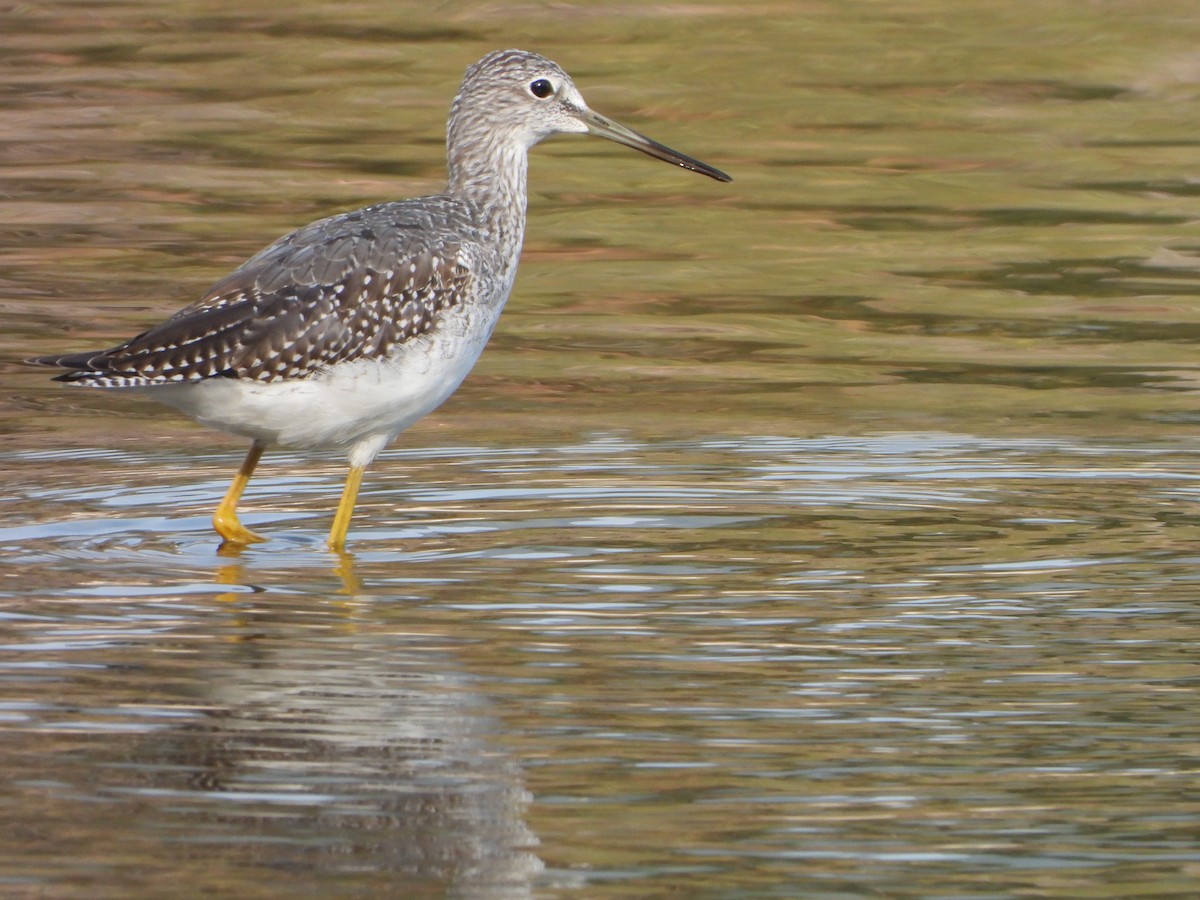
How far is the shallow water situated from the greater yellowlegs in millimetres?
515

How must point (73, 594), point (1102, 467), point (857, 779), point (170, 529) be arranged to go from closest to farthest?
point (857, 779) < point (73, 594) < point (170, 529) < point (1102, 467)

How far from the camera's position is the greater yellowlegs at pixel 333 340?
29.1 feet

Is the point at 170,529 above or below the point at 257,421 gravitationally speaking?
below

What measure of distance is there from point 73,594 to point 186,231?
7754 millimetres

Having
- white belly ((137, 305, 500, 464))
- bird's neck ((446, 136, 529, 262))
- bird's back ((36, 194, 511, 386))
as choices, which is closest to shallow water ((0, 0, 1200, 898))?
white belly ((137, 305, 500, 464))

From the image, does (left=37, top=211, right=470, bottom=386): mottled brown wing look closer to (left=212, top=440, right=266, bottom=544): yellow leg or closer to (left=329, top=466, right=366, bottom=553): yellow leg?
(left=329, top=466, right=366, bottom=553): yellow leg

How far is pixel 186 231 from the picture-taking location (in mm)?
15844

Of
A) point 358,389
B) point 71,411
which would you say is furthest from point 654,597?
point 71,411

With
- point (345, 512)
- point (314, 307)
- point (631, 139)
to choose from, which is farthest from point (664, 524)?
point (631, 139)

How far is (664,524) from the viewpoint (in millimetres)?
9570

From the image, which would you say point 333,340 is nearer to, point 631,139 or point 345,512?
point 345,512

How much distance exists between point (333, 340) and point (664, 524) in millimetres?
1539

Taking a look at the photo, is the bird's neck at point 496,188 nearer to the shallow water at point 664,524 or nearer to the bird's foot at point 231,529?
the shallow water at point 664,524

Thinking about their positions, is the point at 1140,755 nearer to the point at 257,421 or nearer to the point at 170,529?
the point at 257,421
